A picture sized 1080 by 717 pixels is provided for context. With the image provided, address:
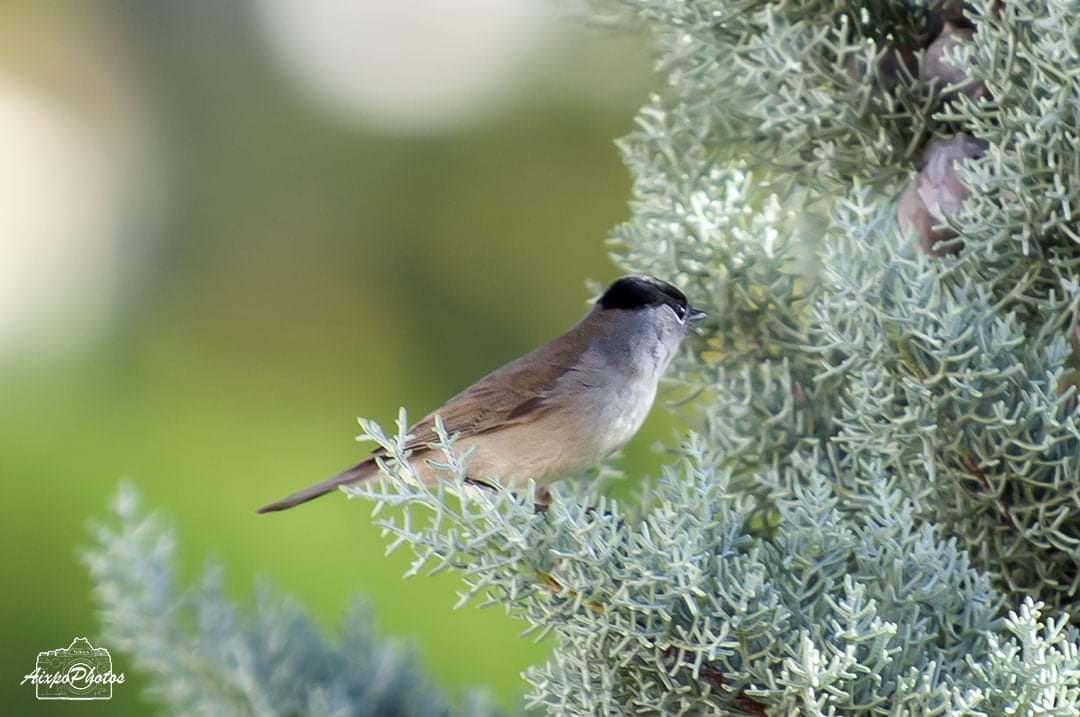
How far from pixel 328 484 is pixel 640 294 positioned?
1.65 ft

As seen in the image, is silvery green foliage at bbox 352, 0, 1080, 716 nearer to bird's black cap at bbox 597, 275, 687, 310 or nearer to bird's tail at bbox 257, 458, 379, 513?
bird's black cap at bbox 597, 275, 687, 310

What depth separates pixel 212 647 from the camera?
4.69 feet

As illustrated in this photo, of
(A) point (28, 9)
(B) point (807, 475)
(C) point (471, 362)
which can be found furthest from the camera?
(A) point (28, 9)

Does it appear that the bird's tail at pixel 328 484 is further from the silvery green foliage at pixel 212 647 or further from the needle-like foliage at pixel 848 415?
the needle-like foliage at pixel 848 415

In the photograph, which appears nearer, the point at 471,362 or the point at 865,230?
the point at 865,230

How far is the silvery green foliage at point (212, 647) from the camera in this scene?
141 centimetres

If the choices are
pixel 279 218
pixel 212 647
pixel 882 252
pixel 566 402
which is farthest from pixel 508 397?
pixel 279 218

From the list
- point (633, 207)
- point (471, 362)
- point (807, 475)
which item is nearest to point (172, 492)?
point (471, 362)

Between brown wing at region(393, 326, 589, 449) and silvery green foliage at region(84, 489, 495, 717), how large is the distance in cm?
30

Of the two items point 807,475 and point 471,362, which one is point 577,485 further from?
point 471,362

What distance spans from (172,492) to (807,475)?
6.21 ft

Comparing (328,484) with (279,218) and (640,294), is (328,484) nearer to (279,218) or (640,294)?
(640,294)

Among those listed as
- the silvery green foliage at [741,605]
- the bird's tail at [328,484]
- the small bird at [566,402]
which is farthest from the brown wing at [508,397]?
the silvery green foliage at [741,605]

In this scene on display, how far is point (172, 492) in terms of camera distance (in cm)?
273
